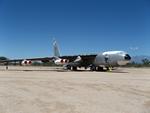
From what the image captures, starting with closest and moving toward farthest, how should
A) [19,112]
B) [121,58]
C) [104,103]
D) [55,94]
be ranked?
[19,112] → [104,103] → [55,94] → [121,58]

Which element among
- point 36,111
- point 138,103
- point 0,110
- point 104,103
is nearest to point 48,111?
point 36,111

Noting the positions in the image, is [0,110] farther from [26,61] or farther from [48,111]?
[26,61]

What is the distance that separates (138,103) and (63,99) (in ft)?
10.1

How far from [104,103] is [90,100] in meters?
0.95

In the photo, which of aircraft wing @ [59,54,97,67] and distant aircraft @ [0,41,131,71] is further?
aircraft wing @ [59,54,97,67]

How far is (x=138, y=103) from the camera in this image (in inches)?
556

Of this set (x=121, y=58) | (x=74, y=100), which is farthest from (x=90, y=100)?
(x=121, y=58)

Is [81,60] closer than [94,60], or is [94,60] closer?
[94,60]

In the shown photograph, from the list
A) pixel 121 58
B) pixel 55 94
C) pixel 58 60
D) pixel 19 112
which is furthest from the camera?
pixel 58 60

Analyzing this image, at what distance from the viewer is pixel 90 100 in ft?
48.4

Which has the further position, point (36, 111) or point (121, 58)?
point (121, 58)

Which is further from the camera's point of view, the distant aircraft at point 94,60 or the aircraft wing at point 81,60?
the aircraft wing at point 81,60

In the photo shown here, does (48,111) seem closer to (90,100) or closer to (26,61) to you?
(90,100)

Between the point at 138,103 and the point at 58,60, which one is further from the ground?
the point at 58,60
